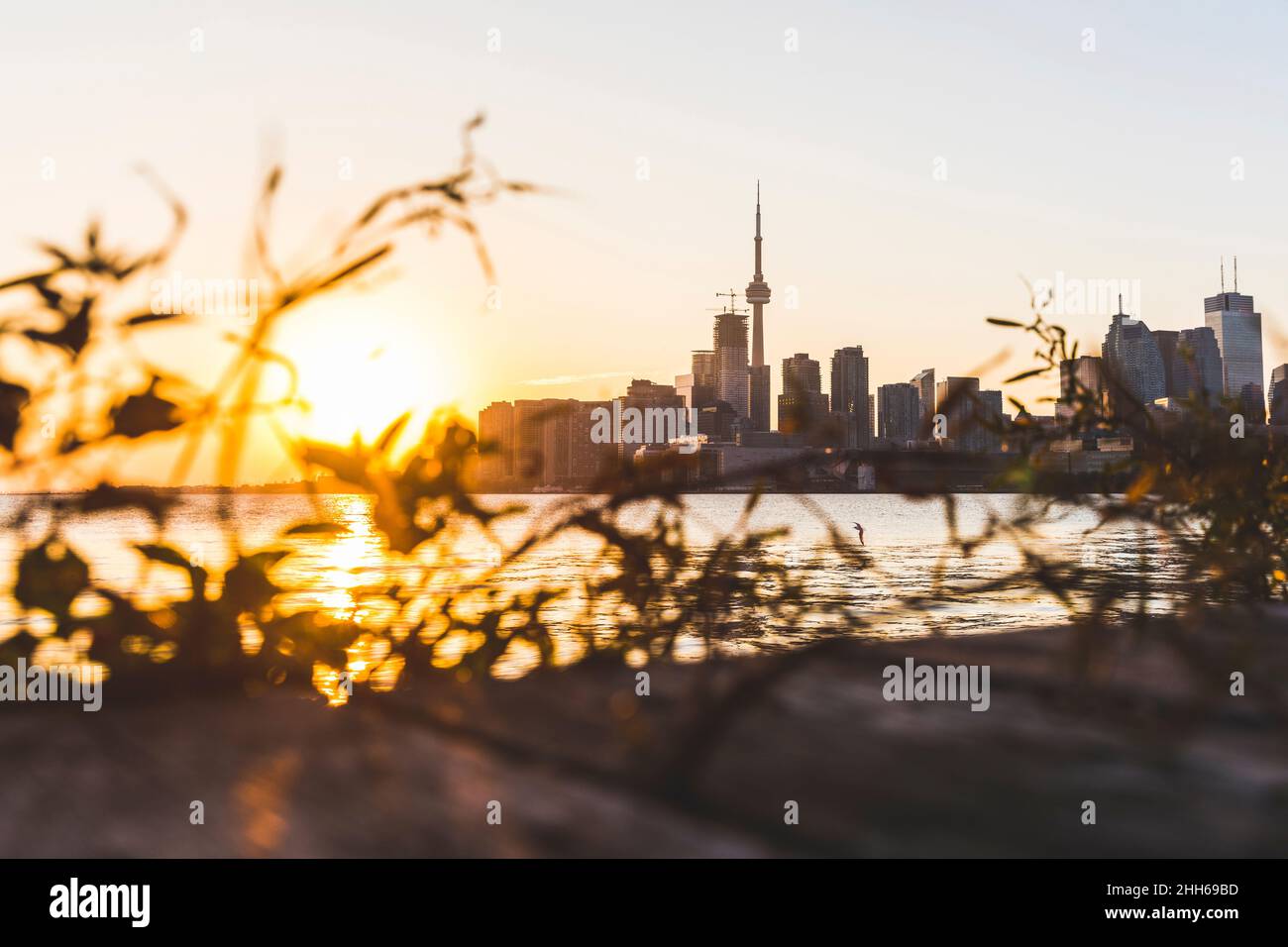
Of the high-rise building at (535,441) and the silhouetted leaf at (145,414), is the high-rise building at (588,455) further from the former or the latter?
the silhouetted leaf at (145,414)

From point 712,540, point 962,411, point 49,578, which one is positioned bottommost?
point 712,540

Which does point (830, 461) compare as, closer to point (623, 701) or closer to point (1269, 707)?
point (623, 701)

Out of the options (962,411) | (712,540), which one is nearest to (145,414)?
(962,411)

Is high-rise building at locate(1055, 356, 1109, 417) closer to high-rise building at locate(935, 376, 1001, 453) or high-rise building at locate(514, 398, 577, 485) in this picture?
high-rise building at locate(935, 376, 1001, 453)

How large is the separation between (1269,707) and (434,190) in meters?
1.43

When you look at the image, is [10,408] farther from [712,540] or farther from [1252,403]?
[712,540]

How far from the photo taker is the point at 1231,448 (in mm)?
2266

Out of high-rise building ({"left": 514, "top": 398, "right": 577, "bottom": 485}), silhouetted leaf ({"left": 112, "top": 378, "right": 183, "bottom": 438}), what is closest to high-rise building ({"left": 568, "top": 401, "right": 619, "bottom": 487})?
high-rise building ({"left": 514, "top": 398, "right": 577, "bottom": 485})

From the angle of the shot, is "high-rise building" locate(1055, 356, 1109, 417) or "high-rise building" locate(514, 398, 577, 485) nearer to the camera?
"high-rise building" locate(514, 398, 577, 485)

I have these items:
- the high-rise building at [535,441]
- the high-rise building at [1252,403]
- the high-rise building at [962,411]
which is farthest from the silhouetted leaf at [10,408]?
the high-rise building at [1252,403]
